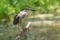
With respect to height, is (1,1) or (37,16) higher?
(1,1)

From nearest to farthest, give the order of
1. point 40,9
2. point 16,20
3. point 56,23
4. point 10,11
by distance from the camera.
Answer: point 16,20 < point 56,23 < point 10,11 < point 40,9

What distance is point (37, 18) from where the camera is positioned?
488 inches

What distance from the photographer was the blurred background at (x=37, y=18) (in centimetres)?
926

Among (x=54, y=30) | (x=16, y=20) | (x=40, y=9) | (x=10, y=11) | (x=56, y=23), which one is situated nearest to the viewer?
(x=16, y=20)

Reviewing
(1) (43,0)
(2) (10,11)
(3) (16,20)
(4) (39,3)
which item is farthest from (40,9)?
(3) (16,20)

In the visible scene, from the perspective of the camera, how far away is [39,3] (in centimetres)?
1383

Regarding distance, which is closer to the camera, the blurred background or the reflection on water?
the reflection on water

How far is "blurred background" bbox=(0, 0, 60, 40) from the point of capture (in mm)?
9263

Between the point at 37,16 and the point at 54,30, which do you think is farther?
the point at 37,16

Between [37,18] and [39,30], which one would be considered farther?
[37,18]

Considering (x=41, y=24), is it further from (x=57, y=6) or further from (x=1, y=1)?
(x=57, y=6)

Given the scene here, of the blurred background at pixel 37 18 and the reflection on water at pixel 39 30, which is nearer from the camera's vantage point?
the reflection on water at pixel 39 30

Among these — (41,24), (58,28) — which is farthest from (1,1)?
(58,28)

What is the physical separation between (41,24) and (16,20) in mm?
4941
